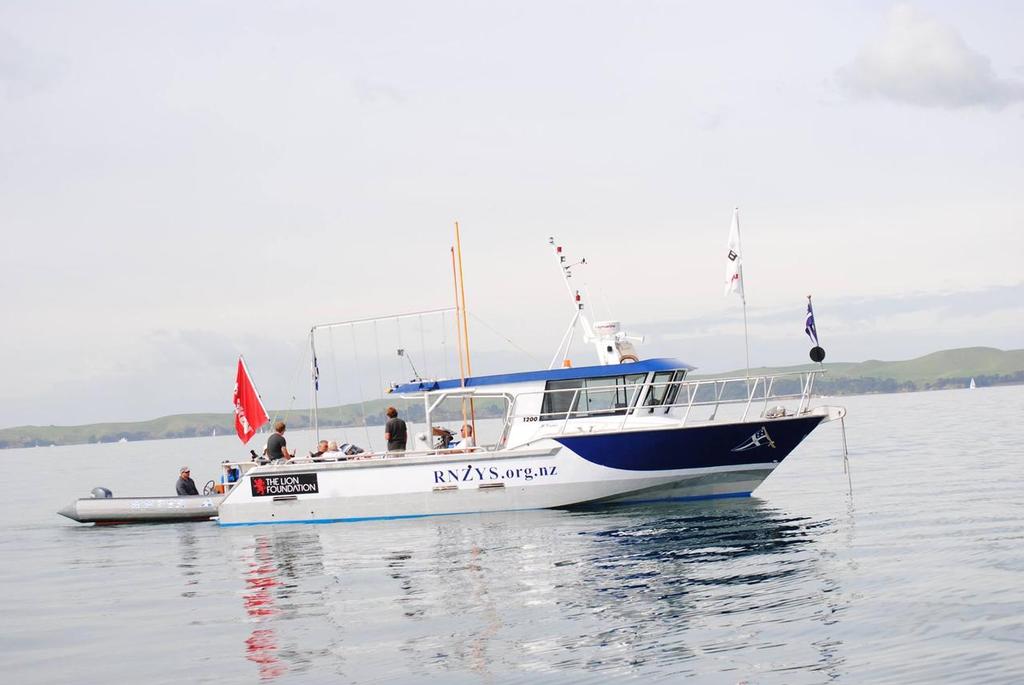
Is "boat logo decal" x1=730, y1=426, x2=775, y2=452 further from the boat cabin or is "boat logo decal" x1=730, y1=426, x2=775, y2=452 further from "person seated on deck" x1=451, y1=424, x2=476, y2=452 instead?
"person seated on deck" x1=451, y1=424, x2=476, y2=452

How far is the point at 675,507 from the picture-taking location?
2595cm

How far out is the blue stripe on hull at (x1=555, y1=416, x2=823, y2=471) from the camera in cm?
2548

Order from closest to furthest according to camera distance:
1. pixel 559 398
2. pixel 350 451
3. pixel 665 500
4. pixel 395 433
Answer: pixel 665 500
pixel 559 398
pixel 395 433
pixel 350 451

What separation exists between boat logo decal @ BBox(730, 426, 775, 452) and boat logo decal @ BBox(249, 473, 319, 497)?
10.2m

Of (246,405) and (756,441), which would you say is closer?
(756,441)

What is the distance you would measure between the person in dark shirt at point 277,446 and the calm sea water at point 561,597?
197 centimetres

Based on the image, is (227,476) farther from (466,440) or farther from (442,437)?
(466,440)

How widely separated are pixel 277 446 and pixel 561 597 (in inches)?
560

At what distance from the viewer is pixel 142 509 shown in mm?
32312

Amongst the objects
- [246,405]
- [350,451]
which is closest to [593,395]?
[350,451]

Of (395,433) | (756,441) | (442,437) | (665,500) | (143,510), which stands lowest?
(665,500)

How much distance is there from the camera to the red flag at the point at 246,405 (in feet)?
111

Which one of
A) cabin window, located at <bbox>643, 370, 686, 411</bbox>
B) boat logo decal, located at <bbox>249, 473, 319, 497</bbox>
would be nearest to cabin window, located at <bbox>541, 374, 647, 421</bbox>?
cabin window, located at <bbox>643, 370, 686, 411</bbox>

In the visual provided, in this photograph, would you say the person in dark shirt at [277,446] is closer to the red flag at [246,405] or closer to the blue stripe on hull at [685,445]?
the red flag at [246,405]
